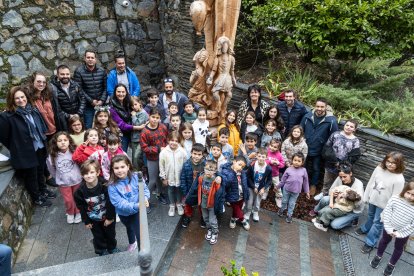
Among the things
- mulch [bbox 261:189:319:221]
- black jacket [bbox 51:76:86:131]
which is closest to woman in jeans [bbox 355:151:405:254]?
mulch [bbox 261:189:319:221]

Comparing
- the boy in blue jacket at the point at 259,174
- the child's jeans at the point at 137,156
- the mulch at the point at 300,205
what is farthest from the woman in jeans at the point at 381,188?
the child's jeans at the point at 137,156

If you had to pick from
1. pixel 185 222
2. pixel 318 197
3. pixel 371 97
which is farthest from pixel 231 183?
pixel 371 97

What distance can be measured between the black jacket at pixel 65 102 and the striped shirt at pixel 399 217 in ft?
14.7

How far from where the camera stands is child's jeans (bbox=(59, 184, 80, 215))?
445 centimetres

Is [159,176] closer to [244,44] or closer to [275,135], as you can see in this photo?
[275,135]

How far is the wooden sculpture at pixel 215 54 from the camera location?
4875mm

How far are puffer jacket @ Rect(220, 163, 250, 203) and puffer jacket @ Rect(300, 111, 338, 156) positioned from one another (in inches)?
58.1

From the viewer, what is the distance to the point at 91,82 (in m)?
5.56

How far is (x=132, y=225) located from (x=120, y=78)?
276 centimetres

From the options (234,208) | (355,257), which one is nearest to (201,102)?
(234,208)

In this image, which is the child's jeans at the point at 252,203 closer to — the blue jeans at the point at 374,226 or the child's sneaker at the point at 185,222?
the child's sneaker at the point at 185,222

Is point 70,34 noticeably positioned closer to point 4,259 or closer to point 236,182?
point 236,182

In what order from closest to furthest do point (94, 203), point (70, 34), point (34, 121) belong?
point (94, 203) < point (34, 121) < point (70, 34)

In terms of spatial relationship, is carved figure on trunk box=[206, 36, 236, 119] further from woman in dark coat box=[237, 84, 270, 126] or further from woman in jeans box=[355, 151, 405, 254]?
woman in jeans box=[355, 151, 405, 254]
